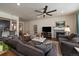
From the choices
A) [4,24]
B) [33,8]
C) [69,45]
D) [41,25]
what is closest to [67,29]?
[69,45]

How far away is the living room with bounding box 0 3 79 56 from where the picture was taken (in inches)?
76.2

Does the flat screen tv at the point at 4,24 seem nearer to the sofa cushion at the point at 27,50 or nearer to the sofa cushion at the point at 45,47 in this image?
the sofa cushion at the point at 27,50

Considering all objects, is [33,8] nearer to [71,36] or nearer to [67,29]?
[67,29]

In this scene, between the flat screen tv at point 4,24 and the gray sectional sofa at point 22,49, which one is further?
the flat screen tv at point 4,24

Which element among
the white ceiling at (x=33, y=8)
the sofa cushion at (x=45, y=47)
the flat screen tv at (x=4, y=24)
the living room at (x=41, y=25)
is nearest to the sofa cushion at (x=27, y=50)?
the living room at (x=41, y=25)

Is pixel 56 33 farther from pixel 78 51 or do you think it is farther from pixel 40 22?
pixel 78 51

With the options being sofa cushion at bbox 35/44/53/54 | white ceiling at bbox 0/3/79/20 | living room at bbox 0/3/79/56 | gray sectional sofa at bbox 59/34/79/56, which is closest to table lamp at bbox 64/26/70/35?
living room at bbox 0/3/79/56

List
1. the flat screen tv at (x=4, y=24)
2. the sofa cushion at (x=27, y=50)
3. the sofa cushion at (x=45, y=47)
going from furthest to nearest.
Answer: the flat screen tv at (x=4, y=24) → the sofa cushion at (x=45, y=47) → the sofa cushion at (x=27, y=50)

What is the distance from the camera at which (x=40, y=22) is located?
2146mm

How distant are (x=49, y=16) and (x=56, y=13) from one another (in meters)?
0.16

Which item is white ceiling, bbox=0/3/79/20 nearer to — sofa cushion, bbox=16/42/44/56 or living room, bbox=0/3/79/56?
living room, bbox=0/3/79/56

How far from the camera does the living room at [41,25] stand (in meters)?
1.94

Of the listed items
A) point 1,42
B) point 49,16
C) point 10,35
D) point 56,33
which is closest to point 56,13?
point 49,16

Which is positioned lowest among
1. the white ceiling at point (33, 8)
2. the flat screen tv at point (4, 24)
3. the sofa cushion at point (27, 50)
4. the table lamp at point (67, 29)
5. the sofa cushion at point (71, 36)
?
the sofa cushion at point (27, 50)
